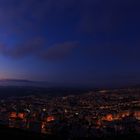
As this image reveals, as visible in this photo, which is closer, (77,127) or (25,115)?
(77,127)

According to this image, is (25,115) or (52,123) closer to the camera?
(52,123)

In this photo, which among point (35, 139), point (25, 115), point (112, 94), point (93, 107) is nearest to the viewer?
point (35, 139)

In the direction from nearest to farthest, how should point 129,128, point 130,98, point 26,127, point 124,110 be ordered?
point 129,128 → point 26,127 → point 124,110 → point 130,98

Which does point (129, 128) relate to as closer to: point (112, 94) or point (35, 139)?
point (35, 139)

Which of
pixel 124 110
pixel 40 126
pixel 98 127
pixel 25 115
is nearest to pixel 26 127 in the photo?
pixel 40 126

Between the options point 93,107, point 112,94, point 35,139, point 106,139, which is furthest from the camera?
point 112,94

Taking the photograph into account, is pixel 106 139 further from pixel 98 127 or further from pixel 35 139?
pixel 98 127

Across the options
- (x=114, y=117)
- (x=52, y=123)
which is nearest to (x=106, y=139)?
(x=52, y=123)

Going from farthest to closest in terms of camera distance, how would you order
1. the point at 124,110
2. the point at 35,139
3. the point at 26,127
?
1. the point at 124,110
2. the point at 26,127
3. the point at 35,139

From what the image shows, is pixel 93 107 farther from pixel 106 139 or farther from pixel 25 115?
pixel 106 139
